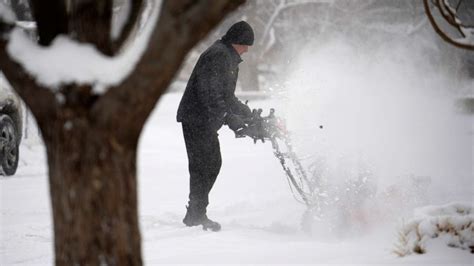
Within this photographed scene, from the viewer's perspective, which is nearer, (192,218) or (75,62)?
(75,62)

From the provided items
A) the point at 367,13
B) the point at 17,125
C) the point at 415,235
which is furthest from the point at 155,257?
the point at 367,13

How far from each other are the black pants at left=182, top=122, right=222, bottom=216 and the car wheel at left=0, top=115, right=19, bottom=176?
440cm

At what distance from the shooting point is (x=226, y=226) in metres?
6.11

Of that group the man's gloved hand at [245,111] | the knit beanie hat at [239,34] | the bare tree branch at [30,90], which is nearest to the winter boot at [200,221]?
the man's gloved hand at [245,111]

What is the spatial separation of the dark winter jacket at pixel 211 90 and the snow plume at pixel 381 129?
100 cm

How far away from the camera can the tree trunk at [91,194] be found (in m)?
2.51

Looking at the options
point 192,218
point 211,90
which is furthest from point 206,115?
point 192,218

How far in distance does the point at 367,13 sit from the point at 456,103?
31.8 ft

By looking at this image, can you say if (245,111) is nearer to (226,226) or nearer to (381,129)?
(226,226)

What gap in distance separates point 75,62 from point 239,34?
3.70 meters

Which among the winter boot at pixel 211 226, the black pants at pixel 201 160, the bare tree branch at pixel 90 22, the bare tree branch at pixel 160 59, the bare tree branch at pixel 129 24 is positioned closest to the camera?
the bare tree branch at pixel 160 59

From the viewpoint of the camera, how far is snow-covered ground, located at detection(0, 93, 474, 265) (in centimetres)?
443

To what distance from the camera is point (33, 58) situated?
2.57 m

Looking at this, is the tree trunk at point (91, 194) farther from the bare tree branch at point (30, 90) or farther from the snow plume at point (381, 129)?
the snow plume at point (381, 129)
